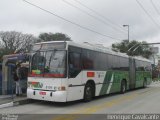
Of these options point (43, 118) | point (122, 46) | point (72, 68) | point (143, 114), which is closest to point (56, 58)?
point (72, 68)

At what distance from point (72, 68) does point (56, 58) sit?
34.4 inches

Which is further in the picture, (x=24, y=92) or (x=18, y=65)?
(x=24, y=92)

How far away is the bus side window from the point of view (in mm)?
13250

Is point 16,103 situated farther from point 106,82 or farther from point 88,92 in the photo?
point 106,82

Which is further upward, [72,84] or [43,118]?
[72,84]

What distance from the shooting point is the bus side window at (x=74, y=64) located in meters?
13.2

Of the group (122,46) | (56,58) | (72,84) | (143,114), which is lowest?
(143,114)

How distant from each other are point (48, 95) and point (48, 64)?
1433 mm

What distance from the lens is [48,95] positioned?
12.9 metres

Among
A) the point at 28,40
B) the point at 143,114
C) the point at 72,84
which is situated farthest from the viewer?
the point at 28,40

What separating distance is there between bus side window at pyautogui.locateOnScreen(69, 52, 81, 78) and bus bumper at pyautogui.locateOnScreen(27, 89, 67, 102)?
101cm

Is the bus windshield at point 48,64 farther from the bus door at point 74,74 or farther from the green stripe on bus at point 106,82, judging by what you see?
the green stripe on bus at point 106,82

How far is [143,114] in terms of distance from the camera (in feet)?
36.6

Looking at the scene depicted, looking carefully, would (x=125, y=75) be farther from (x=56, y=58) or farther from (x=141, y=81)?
(x=56, y=58)
